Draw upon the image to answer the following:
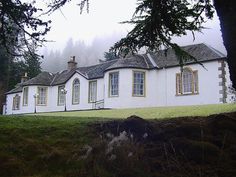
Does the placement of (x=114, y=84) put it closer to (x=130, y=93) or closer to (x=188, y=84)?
(x=130, y=93)

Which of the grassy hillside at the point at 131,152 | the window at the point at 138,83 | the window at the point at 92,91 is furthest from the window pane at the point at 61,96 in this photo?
the grassy hillside at the point at 131,152

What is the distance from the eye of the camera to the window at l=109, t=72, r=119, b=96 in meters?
29.4

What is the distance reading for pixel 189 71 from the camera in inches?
1084

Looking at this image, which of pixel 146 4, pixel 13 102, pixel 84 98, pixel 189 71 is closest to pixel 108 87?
pixel 84 98

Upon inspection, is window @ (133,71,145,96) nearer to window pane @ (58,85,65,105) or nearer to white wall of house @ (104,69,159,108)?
white wall of house @ (104,69,159,108)

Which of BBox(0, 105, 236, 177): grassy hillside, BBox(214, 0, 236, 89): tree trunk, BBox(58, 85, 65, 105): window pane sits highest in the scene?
BBox(58, 85, 65, 105): window pane

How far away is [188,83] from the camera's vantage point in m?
27.4

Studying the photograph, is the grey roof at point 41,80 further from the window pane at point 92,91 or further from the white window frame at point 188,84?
the white window frame at point 188,84

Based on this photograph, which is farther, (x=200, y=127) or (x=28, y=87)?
(x=28, y=87)

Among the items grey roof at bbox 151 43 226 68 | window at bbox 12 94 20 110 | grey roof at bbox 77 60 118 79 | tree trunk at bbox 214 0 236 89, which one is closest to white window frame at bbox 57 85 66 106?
grey roof at bbox 77 60 118 79

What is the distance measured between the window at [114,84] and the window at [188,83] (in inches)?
203

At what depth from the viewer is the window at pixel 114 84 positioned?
29391 mm

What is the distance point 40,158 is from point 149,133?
1630mm

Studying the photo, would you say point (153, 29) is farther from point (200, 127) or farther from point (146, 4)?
point (200, 127)
